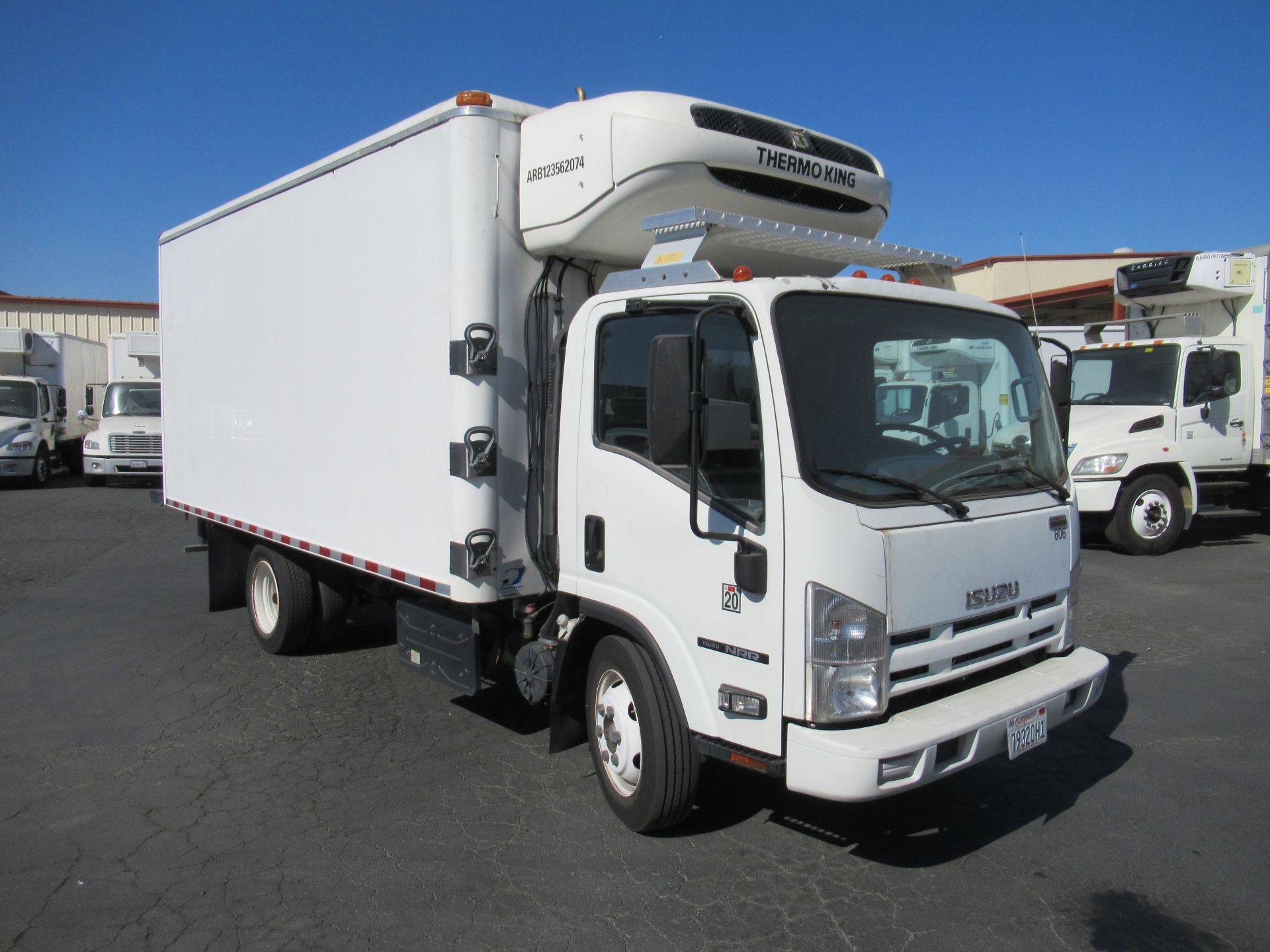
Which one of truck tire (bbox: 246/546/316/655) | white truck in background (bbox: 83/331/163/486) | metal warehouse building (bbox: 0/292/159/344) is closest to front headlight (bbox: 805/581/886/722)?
truck tire (bbox: 246/546/316/655)

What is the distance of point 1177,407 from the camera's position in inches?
450

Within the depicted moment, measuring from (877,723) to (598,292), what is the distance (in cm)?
228

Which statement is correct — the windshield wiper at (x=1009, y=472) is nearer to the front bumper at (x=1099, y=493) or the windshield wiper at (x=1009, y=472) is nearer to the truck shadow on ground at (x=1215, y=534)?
the front bumper at (x=1099, y=493)

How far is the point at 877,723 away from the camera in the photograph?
3486mm

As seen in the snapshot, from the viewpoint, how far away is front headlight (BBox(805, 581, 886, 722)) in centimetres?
339

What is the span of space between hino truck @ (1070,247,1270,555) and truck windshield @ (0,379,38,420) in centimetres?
2045

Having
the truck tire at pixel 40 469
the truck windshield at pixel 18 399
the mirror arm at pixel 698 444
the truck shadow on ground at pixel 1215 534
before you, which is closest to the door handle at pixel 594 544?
the mirror arm at pixel 698 444

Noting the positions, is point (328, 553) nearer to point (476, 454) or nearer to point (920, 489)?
point (476, 454)

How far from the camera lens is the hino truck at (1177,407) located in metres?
11.2

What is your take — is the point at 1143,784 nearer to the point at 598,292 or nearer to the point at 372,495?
the point at 598,292

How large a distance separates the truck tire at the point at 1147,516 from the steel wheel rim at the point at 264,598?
9.18 metres

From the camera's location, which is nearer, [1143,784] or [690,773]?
[690,773]

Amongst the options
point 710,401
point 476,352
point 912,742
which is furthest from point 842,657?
point 476,352

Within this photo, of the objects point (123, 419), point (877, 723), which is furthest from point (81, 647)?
point (123, 419)
